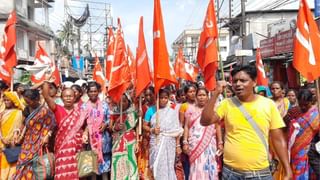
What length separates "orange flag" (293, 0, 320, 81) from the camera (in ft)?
14.3

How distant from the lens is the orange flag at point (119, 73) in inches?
225

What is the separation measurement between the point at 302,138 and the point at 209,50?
1.66 m

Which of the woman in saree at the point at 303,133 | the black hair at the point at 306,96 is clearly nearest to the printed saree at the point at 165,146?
the woman in saree at the point at 303,133

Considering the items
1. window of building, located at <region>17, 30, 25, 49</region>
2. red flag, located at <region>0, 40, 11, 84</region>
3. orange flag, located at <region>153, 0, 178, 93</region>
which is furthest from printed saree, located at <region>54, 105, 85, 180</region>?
window of building, located at <region>17, 30, 25, 49</region>

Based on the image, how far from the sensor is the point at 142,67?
5.89 m

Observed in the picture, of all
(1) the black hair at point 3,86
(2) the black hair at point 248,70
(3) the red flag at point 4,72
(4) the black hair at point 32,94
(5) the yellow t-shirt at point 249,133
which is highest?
(3) the red flag at point 4,72

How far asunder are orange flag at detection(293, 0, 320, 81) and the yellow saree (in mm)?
3549

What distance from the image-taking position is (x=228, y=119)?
3.16 m

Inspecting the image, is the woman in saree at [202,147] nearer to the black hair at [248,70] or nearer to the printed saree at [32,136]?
the printed saree at [32,136]

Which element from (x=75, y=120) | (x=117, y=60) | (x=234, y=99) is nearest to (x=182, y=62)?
(x=117, y=60)

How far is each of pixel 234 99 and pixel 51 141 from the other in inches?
116

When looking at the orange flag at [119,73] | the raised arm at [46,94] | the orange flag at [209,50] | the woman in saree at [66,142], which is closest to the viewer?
the raised arm at [46,94]

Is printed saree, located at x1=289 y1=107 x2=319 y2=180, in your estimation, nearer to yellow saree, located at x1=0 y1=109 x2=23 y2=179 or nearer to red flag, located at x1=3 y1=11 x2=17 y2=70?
yellow saree, located at x1=0 y1=109 x2=23 y2=179

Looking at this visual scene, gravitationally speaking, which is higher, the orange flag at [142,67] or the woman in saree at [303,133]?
the orange flag at [142,67]
